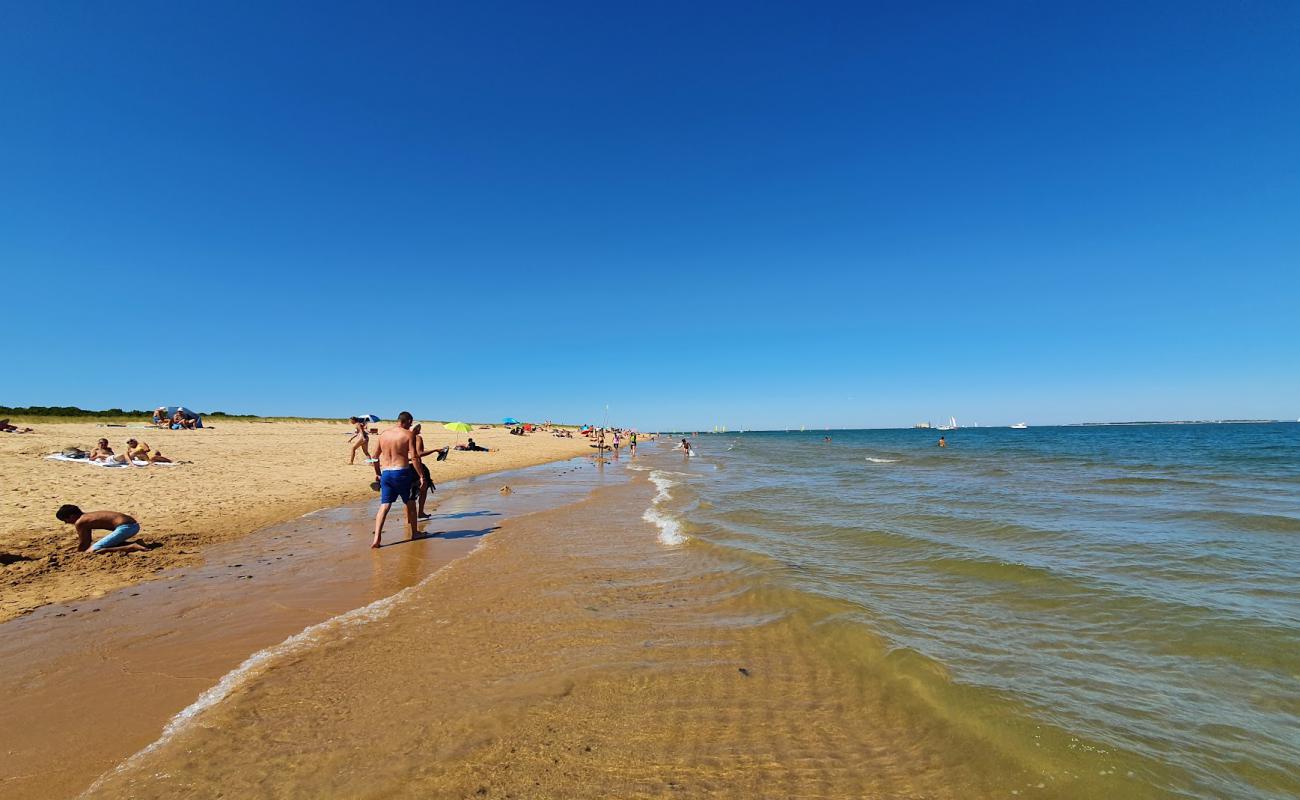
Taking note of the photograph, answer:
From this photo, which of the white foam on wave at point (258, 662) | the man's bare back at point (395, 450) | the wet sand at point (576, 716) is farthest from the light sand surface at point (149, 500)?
the wet sand at point (576, 716)

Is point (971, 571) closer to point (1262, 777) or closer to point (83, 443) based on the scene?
point (1262, 777)

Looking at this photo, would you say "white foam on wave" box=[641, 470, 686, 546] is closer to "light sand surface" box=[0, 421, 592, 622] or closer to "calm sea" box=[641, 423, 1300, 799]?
"calm sea" box=[641, 423, 1300, 799]

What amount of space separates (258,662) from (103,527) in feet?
21.3

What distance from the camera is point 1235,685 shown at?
4.20m

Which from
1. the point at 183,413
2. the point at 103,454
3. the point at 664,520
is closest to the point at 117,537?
the point at 664,520

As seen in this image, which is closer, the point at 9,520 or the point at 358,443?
the point at 9,520

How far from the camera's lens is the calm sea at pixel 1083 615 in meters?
3.37

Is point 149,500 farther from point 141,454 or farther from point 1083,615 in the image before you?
point 1083,615

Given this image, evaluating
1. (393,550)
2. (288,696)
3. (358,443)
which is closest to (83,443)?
(358,443)

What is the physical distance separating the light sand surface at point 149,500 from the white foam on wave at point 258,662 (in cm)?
350

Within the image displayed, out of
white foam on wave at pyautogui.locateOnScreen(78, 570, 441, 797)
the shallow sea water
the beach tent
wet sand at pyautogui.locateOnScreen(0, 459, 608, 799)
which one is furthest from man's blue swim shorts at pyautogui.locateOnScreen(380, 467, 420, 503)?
the beach tent

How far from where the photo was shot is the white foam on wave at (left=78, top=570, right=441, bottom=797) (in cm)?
310

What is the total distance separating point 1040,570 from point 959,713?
16.1 ft

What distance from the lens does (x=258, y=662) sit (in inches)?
171
